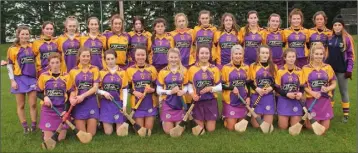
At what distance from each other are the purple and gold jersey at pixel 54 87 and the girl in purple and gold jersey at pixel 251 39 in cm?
278

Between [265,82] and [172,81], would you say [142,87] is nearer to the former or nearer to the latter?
[172,81]

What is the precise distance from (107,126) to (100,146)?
55cm

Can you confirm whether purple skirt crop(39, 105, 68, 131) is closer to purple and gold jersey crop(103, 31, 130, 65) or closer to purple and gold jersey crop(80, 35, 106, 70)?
purple and gold jersey crop(80, 35, 106, 70)

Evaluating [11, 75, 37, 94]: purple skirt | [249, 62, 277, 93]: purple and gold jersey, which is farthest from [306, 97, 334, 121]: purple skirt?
[11, 75, 37, 94]: purple skirt

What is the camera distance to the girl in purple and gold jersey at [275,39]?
19.9 feet

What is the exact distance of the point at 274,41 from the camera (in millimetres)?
6059

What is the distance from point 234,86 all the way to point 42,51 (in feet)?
9.18

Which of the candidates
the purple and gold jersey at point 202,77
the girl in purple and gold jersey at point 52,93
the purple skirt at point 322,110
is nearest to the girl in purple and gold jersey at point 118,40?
the girl in purple and gold jersey at point 52,93

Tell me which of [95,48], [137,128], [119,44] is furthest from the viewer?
[119,44]

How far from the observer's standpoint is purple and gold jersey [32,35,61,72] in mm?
5641

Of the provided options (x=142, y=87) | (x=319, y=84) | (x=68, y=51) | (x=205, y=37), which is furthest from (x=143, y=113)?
(x=319, y=84)

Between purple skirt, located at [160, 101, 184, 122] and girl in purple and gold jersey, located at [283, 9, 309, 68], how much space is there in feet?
6.88

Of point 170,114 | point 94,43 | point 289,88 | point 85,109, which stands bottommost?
point 170,114

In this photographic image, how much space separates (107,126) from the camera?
535cm
